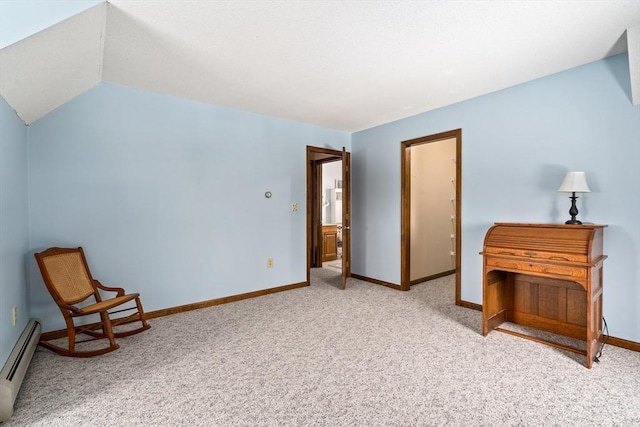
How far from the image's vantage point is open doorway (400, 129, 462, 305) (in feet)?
14.1

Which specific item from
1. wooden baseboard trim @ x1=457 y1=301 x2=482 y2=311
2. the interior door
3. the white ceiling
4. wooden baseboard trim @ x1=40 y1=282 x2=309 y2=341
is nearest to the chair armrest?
wooden baseboard trim @ x1=40 y1=282 x2=309 y2=341

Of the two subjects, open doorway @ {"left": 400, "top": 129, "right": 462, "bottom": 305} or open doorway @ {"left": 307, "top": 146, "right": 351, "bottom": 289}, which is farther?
open doorway @ {"left": 307, "top": 146, "right": 351, "bottom": 289}

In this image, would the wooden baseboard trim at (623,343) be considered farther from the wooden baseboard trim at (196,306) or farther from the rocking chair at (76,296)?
the rocking chair at (76,296)

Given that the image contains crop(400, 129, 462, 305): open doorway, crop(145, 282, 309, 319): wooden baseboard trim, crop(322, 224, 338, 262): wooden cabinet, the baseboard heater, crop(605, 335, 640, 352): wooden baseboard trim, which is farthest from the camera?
crop(322, 224, 338, 262): wooden cabinet

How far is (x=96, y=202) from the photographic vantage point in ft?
9.58

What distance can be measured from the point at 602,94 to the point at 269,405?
3450mm

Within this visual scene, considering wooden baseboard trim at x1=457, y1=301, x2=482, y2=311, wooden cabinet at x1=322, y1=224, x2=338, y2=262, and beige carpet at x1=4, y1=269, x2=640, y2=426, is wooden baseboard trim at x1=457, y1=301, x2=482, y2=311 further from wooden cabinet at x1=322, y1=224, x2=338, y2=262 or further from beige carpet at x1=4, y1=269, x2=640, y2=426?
wooden cabinet at x1=322, y1=224, x2=338, y2=262

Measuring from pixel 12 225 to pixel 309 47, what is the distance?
8.14ft

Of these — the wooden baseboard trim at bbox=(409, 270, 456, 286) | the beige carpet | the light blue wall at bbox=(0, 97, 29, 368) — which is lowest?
the beige carpet

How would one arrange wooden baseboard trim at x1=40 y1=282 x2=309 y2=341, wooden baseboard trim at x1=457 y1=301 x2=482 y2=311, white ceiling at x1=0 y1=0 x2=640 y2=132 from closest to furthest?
white ceiling at x1=0 y1=0 x2=640 y2=132 < wooden baseboard trim at x1=40 y1=282 x2=309 y2=341 < wooden baseboard trim at x1=457 y1=301 x2=482 y2=311

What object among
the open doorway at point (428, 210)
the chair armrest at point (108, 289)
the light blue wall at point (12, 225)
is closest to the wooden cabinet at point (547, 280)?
the open doorway at point (428, 210)

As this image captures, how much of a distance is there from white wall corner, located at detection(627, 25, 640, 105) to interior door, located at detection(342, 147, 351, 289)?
2.85m

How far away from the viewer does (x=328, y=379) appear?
2066 millimetres

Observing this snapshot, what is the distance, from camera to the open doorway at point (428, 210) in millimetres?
4289
